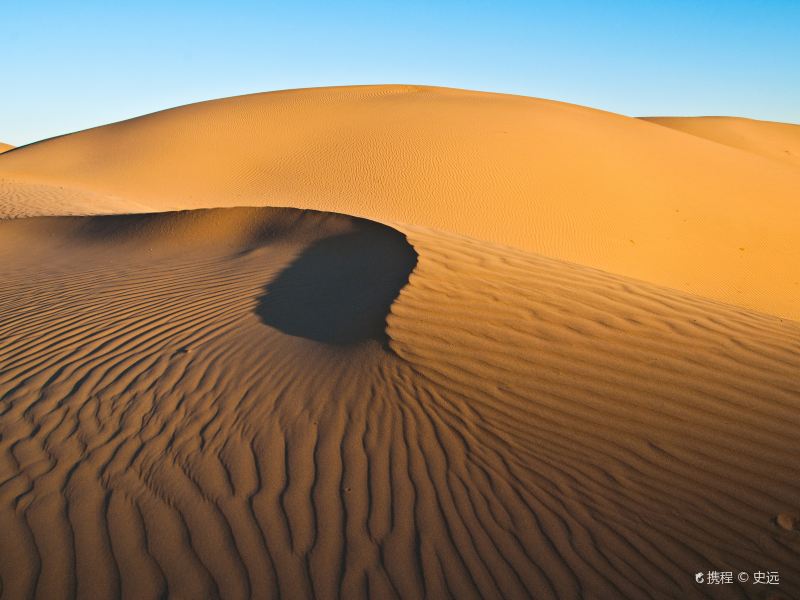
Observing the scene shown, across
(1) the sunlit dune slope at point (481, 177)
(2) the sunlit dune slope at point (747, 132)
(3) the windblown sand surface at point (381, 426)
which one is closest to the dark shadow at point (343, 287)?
(3) the windblown sand surface at point (381, 426)

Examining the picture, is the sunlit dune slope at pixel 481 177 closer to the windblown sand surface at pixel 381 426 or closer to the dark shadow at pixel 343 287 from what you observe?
the dark shadow at pixel 343 287

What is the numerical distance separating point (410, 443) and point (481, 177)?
17013mm

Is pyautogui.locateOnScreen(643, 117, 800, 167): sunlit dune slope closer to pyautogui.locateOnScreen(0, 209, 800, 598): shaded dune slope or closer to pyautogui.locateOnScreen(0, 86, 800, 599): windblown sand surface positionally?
pyautogui.locateOnScreen(0, 86, 800, 599): windblown sand surface

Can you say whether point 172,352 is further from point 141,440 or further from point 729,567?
point 729,567

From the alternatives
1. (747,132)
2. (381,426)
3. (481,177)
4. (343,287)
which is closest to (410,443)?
(381,426)

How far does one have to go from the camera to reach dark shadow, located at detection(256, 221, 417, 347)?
5.48 meters

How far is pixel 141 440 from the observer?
161 inches

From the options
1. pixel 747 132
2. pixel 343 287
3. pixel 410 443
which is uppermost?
pixel 747 132

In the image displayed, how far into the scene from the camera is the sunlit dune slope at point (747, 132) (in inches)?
1711

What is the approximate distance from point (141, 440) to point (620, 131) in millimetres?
26273

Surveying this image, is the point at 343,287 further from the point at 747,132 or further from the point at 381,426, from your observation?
the point at 747,132

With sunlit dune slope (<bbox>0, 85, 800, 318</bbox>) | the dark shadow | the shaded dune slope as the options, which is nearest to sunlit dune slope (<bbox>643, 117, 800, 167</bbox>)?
sunlit dune slope (<bbox>0, 85, 800, 318</bbox>)

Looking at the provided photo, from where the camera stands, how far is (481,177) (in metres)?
20.0

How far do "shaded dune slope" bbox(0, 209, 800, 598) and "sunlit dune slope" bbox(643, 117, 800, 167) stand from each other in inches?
1656
